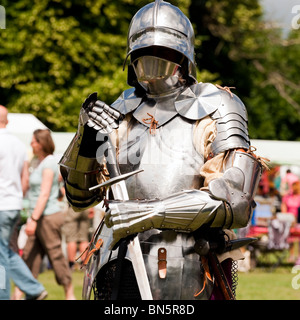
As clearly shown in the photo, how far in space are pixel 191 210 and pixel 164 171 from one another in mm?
322

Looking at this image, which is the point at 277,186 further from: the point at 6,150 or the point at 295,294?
the point at 6,150

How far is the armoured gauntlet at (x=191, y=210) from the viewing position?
3270 millimetres

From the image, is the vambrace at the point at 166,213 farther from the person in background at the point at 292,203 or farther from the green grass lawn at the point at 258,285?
the person in background at the point at 292,203

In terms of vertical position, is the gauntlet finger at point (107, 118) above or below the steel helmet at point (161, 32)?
below

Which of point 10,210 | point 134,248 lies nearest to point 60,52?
point 10,210

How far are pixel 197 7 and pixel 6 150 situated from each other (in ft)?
44.7

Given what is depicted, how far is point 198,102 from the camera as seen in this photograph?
144 inches

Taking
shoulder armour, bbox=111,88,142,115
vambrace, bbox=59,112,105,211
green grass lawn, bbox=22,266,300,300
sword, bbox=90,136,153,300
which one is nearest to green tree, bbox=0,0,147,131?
green grass lawn, bbox=22,266,300,300

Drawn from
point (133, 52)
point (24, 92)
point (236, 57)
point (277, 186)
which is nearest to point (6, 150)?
point (133, 52)

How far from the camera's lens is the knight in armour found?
333cm

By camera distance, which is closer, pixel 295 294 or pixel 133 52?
pixel 133 52

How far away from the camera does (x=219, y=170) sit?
3475mm

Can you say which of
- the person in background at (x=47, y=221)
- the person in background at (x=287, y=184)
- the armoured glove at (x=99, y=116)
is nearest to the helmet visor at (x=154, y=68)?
the armoured glove at (x=99, y=116)

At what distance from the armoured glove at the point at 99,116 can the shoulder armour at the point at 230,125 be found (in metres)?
0.50
